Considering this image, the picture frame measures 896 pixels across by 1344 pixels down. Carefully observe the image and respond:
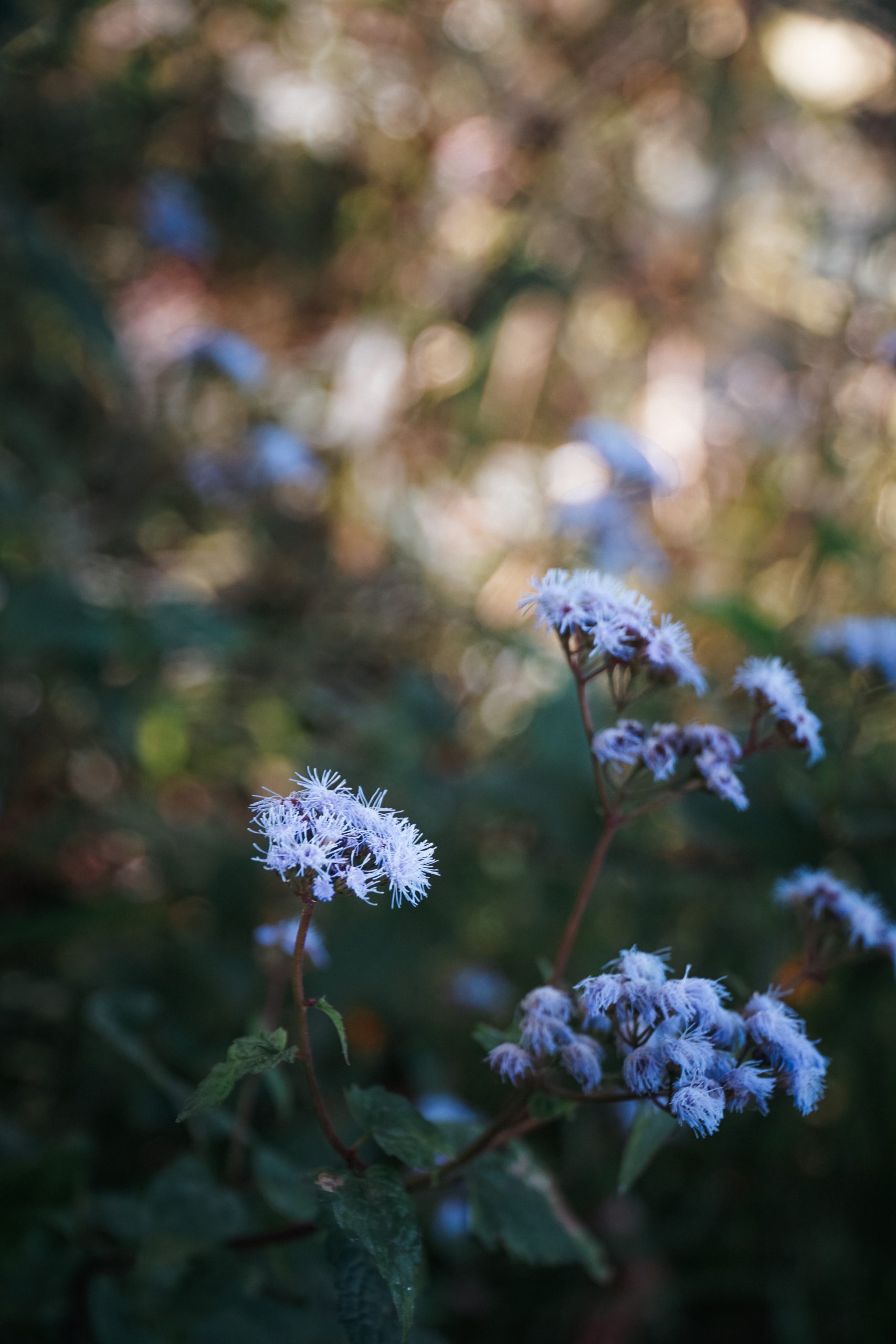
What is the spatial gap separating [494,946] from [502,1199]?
1163 millimetres

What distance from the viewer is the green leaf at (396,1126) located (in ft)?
1.94

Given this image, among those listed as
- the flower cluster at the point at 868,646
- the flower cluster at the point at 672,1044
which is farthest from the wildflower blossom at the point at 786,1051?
the flower cluster at the point at 868,646

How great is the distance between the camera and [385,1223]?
538 millimetres

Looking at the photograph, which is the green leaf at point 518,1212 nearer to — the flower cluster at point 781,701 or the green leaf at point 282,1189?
the green leaf at point 282,1189

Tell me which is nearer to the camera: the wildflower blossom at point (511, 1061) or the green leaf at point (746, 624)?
the wildflower blossom at point (511, 1061)

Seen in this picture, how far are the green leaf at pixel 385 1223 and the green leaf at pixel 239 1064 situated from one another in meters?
0.08

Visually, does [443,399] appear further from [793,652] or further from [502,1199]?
[502,1199]

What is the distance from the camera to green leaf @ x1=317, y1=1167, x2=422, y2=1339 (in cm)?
51

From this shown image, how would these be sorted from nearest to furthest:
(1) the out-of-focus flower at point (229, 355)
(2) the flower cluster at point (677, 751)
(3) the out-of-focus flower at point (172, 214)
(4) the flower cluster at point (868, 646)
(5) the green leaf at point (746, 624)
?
(2) the flower cluster at point (677, 751) → (4) the flower cluster at point (868, 646) → (5) the green leaf at point (746, 624) → (1) the out-of-focus flower at point (229, 355) → (3) the out-of-focus flower at point (172, 214)

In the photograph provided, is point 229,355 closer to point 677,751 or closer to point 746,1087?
point 677,751

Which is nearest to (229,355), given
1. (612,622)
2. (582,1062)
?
(612,622)

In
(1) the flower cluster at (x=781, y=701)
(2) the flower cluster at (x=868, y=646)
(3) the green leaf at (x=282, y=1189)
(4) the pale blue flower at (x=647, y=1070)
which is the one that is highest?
(2) the flower cluster at (x=868, y=646)

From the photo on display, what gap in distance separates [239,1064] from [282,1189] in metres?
0.34

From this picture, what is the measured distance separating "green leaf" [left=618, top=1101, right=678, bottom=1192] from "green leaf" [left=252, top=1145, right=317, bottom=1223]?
246mm
